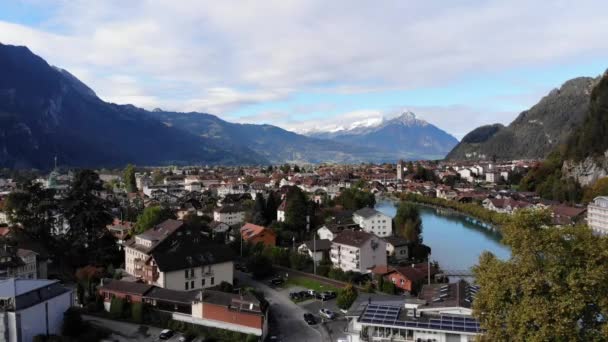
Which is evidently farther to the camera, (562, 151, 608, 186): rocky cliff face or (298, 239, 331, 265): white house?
(562, 151, 608, 186): rocky cliff face

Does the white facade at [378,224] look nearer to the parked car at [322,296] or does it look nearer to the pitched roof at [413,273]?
the pitched roof at [413,273]

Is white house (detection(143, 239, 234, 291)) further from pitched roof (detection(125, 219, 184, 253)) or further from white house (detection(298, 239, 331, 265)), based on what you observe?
white house (detection(298, 239, 331, 265))

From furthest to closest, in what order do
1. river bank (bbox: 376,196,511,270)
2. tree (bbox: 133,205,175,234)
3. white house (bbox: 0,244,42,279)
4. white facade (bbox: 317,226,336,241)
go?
1. white facade (bbox: 317,226,336,241)
2. river bank (bbox: 376,196,511,270)
3. tree (bbox: 133,205,175,234)
4. white house (bbox: 0,244,42,279)

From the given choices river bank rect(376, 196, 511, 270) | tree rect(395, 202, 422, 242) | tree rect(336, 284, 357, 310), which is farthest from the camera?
river bank rect(376, 196, 511, 270)

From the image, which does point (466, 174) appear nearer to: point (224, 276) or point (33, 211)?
point (224, 276)

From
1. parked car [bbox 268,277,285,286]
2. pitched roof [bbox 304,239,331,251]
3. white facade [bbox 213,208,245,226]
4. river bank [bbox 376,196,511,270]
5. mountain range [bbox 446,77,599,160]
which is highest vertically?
mountain range [bbox 446,77,599,160]

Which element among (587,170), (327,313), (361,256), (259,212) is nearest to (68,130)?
(259,212)

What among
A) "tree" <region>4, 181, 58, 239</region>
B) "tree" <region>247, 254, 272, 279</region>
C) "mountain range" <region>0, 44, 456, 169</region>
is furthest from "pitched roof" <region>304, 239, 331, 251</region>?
"mountain range" <region>0, 44, 456, 169</region>

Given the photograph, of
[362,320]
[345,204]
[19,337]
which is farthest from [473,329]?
[345,204]
